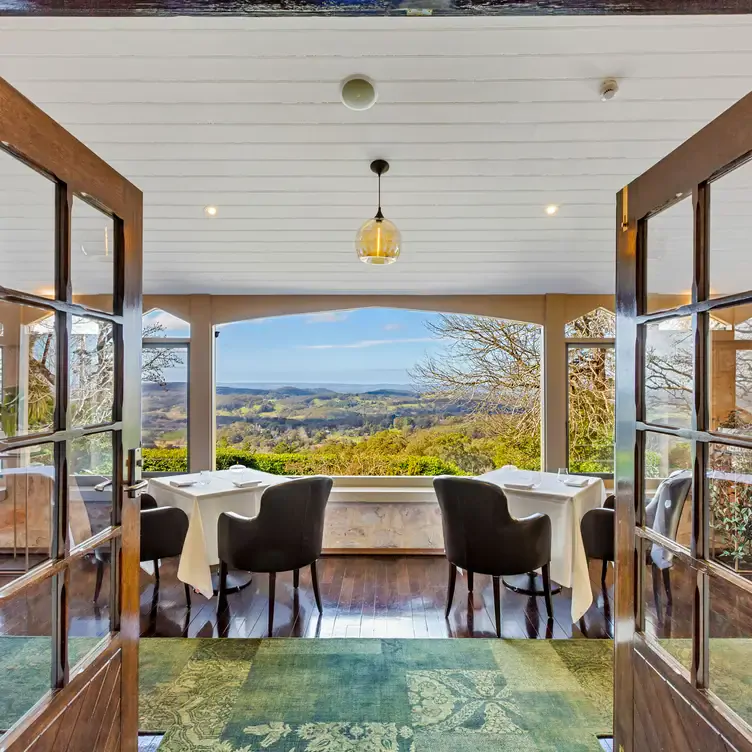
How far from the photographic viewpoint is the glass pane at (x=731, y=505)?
1055mm

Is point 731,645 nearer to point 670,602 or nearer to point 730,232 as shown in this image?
point 670,602

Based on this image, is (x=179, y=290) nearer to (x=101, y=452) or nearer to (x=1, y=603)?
(x=101, y=452)

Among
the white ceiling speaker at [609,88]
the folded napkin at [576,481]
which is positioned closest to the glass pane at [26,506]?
the white ceiling speaker at [609,88]

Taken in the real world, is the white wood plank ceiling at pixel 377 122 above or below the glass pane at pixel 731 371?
above

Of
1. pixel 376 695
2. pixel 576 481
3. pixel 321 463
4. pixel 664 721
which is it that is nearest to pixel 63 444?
pixel 664 721

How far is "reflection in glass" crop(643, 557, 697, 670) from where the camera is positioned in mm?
1158

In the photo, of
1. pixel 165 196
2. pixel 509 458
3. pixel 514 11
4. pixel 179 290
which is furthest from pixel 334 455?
pixel 514 11

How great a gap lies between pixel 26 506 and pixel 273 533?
6.07ft

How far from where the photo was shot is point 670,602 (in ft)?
4.17

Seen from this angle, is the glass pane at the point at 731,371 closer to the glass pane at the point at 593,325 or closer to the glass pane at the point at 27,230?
the glass pane at the point at 27,230

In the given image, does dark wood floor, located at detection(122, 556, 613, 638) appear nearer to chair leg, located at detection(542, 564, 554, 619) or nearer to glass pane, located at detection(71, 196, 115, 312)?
chair leg, located at detection(542, 564, 554, 619)

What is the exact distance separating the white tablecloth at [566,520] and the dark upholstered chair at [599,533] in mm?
75

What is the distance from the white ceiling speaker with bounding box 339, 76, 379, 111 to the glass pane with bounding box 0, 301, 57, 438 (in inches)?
55.3

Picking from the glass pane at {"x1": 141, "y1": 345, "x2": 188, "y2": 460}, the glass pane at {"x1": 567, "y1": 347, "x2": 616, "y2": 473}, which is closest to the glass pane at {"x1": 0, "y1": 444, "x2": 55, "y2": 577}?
the glass pane at {"x1": 141, "y1": 345, "x2": 188, "y2": 460}
